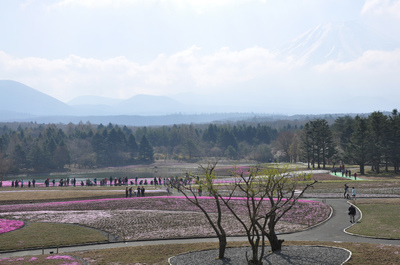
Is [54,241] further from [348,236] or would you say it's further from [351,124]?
[351,124]

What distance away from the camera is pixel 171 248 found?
30797mm

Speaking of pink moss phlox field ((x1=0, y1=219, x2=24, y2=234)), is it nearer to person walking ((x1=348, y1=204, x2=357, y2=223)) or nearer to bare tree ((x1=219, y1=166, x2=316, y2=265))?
bare tree ((x1=219, y1=166, x2=316, y2=265))

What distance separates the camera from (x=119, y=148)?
162 metres

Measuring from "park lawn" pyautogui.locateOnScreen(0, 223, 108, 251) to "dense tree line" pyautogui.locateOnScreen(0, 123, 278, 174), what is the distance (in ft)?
311

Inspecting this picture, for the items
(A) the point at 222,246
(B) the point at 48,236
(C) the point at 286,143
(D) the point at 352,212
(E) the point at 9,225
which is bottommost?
(B) the point at 48,236

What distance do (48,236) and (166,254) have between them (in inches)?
517

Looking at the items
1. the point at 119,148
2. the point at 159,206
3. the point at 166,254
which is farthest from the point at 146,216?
the point at 119,148

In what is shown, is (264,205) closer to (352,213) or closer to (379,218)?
(352,213)

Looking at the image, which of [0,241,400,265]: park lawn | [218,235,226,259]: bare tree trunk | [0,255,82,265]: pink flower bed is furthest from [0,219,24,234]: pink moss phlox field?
[218,235,226,259]: bare tree trunk

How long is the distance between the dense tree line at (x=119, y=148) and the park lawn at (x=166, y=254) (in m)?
106

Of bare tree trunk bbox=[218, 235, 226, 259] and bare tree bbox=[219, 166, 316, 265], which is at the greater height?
bare tree bbox=[219, 166, 316, 265]

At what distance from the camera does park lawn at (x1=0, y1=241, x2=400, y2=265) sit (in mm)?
24641

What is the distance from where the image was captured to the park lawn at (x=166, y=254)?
80.8 ft

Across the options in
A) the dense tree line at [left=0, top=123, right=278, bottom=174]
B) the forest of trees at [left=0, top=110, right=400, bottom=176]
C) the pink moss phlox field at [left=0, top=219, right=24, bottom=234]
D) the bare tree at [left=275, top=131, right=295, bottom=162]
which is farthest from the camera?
the bare tree at [left=275, top=131, right=295, bottom=162]
